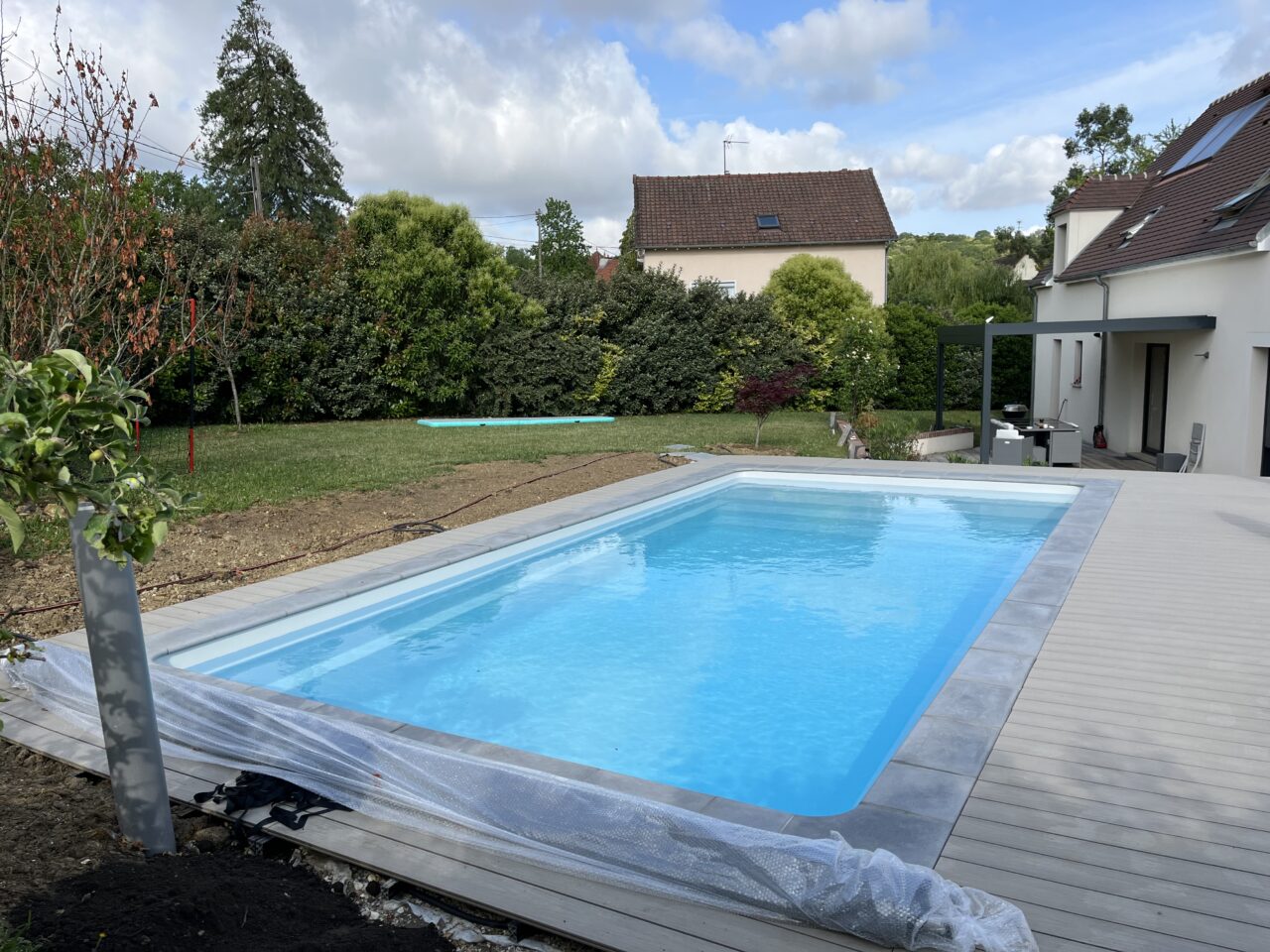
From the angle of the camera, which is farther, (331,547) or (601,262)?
(601,262)

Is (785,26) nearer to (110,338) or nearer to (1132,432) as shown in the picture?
(1132,432)

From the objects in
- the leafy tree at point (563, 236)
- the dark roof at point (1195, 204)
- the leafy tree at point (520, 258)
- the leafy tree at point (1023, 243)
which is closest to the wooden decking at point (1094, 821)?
the dark roof at point (1195, 204)

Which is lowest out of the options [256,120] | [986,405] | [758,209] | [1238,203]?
[986,405]

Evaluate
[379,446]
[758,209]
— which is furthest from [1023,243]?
[379,446]

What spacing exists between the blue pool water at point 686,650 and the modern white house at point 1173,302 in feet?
15.3

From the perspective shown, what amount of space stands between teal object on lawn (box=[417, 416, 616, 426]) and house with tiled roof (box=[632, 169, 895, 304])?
10.2 meters

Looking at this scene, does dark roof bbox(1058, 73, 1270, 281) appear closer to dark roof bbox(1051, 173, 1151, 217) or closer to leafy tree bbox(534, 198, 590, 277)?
dark roof bbox(1051, 173, 1151, 217)

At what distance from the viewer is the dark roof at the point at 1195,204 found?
A: 13258 mm

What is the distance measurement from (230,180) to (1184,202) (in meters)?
35.7

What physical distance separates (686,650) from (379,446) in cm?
972

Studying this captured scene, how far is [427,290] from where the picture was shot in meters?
20.0

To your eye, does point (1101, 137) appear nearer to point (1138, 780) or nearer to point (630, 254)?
point (630, 254)

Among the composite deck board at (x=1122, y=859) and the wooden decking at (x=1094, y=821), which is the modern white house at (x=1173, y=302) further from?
the composite deck board at (x=1122, y=859)

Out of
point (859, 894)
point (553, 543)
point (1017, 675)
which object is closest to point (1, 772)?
point (859, 894)
